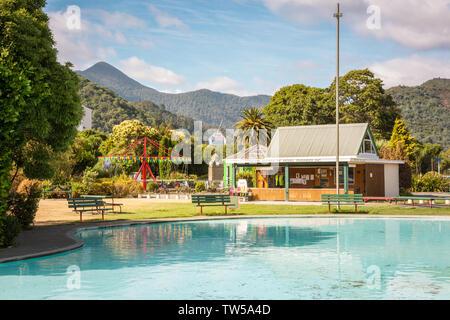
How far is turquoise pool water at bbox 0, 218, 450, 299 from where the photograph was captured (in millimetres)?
9008

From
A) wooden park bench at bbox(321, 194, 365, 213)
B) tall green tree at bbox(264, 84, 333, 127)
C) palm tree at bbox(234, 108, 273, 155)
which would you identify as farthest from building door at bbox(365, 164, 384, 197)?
tall green tree at bbox(264, 84, 333, 127)

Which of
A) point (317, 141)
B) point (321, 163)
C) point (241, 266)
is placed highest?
point (317, 141)

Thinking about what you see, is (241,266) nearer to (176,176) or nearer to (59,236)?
(59,236)

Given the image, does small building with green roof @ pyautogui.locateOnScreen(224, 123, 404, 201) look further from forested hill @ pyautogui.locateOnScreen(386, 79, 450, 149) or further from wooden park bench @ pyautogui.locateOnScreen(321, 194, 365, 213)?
forested hill @ pyautogui.locateOnScreen(386, 79, 450, 149)

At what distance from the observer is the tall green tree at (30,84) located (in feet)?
39.2

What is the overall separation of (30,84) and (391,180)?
30.7 m

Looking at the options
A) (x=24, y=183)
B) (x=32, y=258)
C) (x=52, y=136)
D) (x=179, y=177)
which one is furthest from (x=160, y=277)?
(x=179, y=177)

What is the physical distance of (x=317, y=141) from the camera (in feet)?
121

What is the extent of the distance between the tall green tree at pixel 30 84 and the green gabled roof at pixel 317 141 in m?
24.2

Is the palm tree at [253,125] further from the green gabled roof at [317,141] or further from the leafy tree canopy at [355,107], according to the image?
the green gabled roof at [317,141]

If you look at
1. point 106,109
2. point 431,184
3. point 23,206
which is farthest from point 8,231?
point 106,109

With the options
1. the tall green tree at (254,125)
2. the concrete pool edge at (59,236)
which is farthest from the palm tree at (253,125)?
the concrete pool edge at (59,236)
